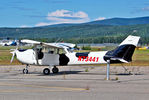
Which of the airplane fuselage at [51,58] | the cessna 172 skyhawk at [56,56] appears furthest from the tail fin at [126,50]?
the airplane fuselage at [51,58]

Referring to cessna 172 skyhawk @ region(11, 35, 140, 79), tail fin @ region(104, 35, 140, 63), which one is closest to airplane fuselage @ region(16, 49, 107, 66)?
cessna 172 skyhawk @ region(11, 35, 140, 79)

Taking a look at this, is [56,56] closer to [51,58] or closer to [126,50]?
[51,58]

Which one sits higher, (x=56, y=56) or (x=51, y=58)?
(x=56, y=56)

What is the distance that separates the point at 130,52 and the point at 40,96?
1109 centimetres

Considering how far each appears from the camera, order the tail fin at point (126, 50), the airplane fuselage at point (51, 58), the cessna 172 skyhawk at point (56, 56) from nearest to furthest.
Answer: the tail fin at point (126, 50), the cessna 172 skyhawk at point (56, 56), the airplane fuselage at point (51, 58)

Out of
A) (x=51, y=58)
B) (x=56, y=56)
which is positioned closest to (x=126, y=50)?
(x=56, y=56)

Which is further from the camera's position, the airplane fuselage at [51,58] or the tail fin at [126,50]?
the airplane fuselage at [51,58]

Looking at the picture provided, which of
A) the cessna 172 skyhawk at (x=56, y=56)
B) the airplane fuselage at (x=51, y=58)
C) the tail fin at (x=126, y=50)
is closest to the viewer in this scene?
the tail fin at (x=126, y=50)

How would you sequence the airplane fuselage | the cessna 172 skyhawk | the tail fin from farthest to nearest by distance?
1. the airplane fuselage
2. the cessna 172 skyhawk
3. the tail fin

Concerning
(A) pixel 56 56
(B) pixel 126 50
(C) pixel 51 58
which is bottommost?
(C) pixel 51 58

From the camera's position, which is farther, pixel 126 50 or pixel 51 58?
pixel 51 58

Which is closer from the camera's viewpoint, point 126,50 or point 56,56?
point 126,50

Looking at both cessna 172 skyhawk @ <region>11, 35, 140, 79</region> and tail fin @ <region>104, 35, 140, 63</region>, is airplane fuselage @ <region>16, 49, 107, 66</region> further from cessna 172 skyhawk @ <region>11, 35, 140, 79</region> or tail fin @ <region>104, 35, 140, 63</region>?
tail fin @ <region>104, 35, 140, 63</region>

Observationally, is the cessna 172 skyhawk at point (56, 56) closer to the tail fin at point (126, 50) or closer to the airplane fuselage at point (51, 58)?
the airplane fuselage at point (51, 58)
